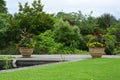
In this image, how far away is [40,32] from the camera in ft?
→ 90.3

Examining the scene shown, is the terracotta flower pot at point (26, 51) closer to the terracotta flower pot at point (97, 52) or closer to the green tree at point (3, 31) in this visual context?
the terracotta flower pot at point (97, 52)

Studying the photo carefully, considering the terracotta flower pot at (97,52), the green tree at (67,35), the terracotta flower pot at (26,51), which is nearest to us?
the terracotta flower pot at (97,52)

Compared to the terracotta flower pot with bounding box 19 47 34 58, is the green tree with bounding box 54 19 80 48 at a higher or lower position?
higher

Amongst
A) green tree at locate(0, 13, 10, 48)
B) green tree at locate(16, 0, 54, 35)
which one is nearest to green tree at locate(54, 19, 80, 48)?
green tree at locate(16, 0, 54, 35)

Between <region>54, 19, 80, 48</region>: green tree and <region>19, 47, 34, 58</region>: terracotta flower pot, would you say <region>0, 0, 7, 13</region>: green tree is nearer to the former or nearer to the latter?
<region>54, 19, 80, 48</region>: green tree

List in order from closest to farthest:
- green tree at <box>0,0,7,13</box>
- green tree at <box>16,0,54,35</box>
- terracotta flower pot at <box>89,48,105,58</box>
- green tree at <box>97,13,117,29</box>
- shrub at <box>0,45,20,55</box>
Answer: terracotta flower pot at <box>89,48,105,58</box> < shrub at <box>0,45,20,55</box> < green tree at <box>16,0,54,35</box> < green tree at <box>0,0,7,13</box> < green tree at <box>97,13,117,29</box>

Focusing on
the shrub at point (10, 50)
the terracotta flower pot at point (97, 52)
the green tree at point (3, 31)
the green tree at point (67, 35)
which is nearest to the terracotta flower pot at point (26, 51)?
the terracotta flower pot at point (97, 52)

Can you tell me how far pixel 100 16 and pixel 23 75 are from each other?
36452 millimetres

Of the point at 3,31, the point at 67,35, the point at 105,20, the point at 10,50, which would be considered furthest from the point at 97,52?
the point at 105,20

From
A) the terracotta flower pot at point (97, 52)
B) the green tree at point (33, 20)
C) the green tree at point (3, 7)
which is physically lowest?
the terracotta flower pot at point (97, 52)

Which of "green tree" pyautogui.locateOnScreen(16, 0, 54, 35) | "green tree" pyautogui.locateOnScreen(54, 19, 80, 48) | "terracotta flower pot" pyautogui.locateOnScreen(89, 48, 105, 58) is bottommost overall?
"terracotta flower pot" pyautogui.locateOnScreen(89, 48, 105, 58)

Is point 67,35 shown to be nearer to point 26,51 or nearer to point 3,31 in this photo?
point 3,31

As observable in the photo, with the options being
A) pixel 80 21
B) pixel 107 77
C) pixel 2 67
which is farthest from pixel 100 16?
pixel 107 77

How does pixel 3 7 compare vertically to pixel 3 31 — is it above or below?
above
